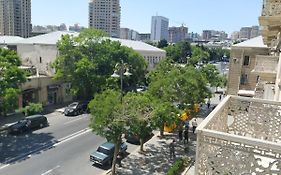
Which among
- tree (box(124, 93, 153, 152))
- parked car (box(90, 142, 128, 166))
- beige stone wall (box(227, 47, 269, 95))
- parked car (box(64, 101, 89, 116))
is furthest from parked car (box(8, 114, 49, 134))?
beige stone wall (box(227, 47, 269, 95))

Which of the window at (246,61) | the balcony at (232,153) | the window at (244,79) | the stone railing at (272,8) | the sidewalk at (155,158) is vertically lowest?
the sidewalk at (155,158)

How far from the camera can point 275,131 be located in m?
6.82

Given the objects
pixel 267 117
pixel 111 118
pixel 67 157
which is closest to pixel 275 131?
pixel 267 117

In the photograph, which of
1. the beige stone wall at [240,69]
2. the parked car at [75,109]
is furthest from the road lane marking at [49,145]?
the beige stone wall at [240,69]

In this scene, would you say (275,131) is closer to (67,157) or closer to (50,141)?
(67,157)

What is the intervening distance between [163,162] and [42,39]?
28.9m

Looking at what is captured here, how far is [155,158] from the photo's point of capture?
2030 cm

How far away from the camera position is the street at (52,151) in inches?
696

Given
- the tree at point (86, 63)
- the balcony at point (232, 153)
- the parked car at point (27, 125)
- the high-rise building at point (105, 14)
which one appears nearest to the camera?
the balcony at point (232, 153)

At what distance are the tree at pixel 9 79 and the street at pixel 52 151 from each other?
118 inches

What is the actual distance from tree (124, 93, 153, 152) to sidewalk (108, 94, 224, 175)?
275 cm

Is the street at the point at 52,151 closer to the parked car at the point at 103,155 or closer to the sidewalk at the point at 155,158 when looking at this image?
the parked car at the point at 103,155

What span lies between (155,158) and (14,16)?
10200cm

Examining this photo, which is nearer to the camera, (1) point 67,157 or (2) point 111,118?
(2) point 111,118
